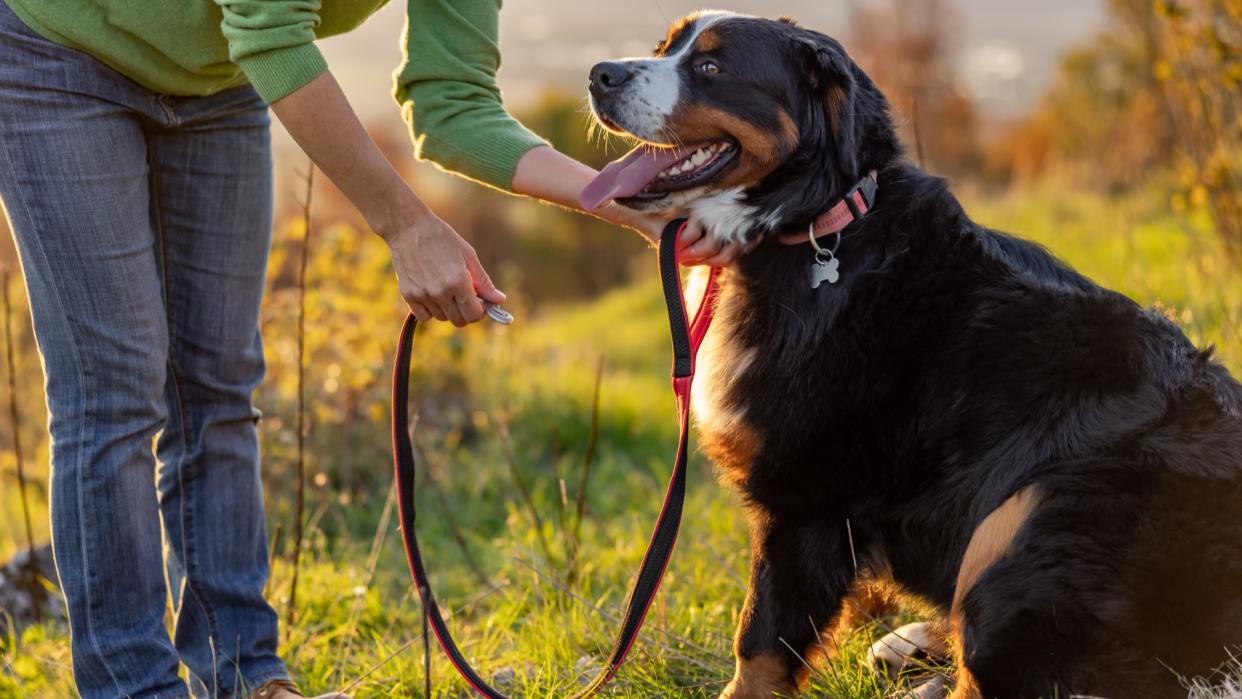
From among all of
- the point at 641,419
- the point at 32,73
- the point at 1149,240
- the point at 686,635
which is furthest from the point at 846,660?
the point at 1149,240

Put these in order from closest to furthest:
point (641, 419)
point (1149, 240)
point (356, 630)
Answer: point (356, 630)
point (641, 419)
point (1149, 240)

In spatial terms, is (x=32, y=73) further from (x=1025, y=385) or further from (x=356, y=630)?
(x=1025, y=385)

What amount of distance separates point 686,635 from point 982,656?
0.98 metres

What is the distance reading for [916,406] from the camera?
2500 mm

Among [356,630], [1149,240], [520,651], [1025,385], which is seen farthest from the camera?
[1149,240]

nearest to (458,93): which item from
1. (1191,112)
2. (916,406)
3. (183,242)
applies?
(183,242)

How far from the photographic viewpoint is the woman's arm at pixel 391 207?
7.30 ft

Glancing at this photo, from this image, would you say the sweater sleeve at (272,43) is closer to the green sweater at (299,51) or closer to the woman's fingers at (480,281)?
the green sweater at (299,51)

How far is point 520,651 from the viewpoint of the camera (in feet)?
10.1

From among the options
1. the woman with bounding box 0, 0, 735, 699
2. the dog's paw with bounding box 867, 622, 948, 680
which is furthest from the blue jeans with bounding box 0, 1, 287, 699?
the dog's paw with bounding box 867, 622, 948, 680

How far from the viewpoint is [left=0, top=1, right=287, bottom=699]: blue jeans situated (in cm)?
236

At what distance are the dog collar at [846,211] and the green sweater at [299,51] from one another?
71 centimetres

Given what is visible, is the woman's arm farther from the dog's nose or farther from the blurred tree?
the blurred tree

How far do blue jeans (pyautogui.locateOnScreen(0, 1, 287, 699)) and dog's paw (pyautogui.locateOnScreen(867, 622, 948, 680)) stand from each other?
1.49 metres
